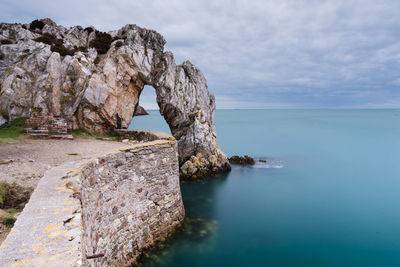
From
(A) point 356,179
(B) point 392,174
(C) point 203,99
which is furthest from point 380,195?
(C) point 203,99

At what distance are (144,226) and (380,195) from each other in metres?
21.4

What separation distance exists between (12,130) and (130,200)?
10416 millimetres

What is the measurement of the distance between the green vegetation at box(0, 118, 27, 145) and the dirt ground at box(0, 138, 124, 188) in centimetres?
78

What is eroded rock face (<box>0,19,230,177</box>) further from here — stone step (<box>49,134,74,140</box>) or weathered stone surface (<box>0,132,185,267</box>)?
weathered stone surface (<box>0,132,185,267</box>)

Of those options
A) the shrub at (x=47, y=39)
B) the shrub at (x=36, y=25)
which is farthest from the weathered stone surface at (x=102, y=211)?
the shrub at (x=36, y=25)

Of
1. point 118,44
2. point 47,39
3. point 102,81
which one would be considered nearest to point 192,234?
point 102,81

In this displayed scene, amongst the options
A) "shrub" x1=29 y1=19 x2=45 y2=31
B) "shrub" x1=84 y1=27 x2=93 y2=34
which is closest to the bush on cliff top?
"shrub" x1=29 y1=19 x2=45 y2=31

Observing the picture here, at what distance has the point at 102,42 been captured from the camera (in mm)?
20344

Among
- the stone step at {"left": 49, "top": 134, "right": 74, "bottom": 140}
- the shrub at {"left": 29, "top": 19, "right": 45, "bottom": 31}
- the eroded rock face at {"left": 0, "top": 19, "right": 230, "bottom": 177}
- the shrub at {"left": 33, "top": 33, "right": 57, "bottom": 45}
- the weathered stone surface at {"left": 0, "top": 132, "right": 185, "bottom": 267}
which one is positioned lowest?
the weathered stone surface at {"left": 0, "top": 132, "right": 185, "bottom": 267}

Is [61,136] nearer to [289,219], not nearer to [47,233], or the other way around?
[47,233]

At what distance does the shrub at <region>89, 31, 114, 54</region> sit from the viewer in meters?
19.9

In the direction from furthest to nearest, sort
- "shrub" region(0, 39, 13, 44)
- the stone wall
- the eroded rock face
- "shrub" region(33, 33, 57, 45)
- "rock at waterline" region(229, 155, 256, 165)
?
"rock at waterline" region(229, 155, 256, 165) → "shrub" region(33, 33, 57, 45) → "shrub" region(0, 39, 13, 44) → the eroded rock face → the stone wall

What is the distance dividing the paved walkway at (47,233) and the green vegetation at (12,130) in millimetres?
10123

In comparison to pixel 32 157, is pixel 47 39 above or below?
above
